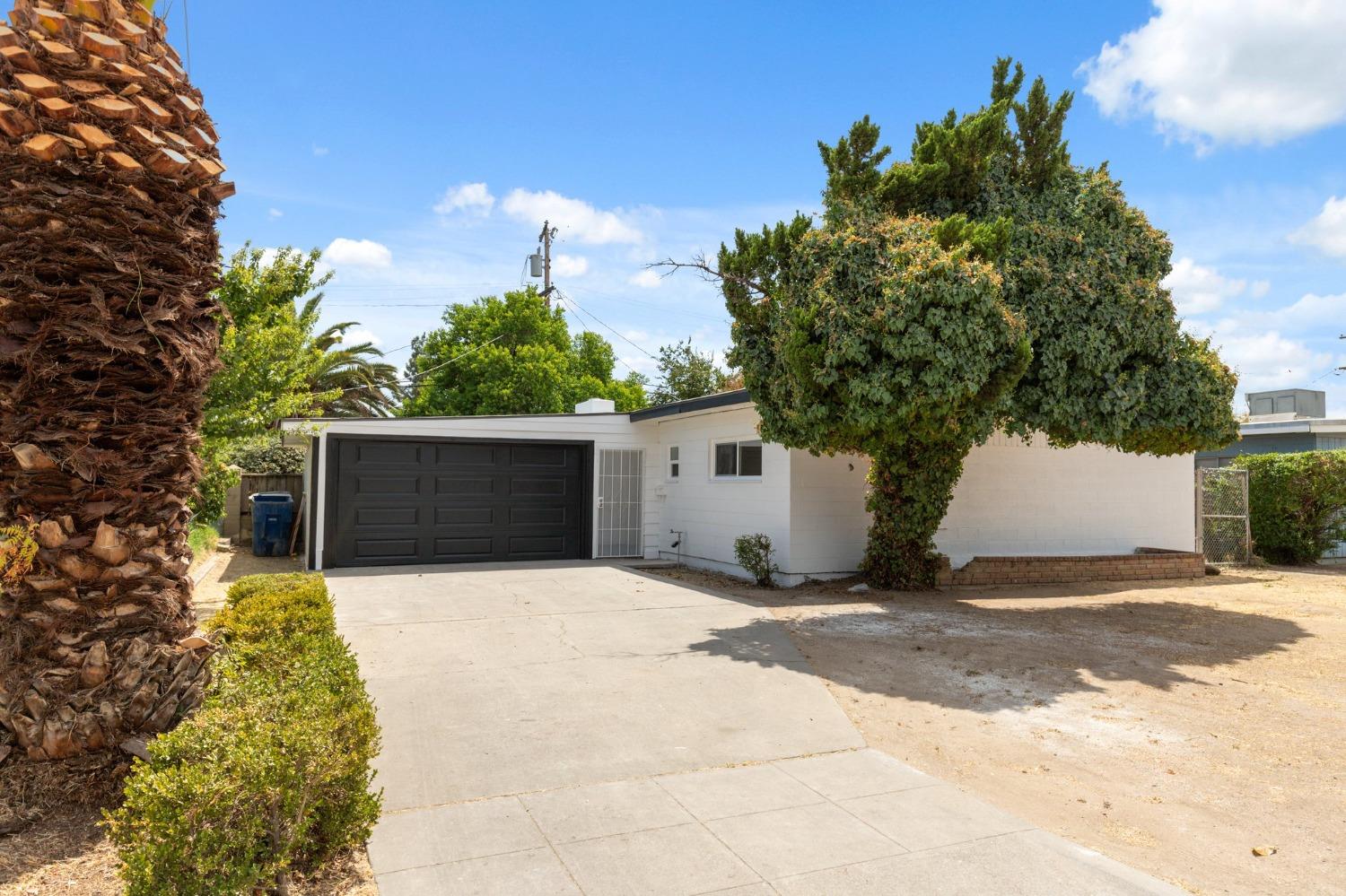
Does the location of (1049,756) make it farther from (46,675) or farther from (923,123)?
(923,123)

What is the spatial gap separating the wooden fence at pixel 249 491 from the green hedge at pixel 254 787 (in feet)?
44.8

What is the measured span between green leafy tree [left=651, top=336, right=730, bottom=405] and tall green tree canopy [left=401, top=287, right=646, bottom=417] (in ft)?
8.25

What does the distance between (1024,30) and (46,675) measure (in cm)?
1139

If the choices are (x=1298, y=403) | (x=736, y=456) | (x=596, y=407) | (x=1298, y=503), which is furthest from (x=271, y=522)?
(x=1298, y=403)

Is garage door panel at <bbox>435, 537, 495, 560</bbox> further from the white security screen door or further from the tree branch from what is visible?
the tree branch

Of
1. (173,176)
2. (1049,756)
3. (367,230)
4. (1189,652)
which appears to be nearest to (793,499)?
(1189,652)

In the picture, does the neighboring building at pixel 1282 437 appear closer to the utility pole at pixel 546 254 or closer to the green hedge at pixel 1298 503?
the green hedge at pixel 1298 503

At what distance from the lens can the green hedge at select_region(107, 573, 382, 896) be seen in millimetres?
2428

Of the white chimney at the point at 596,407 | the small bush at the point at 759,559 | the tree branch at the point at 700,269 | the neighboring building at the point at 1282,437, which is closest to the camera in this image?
the tree branch at the point at 700,269

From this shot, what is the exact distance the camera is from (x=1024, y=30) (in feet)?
32.4

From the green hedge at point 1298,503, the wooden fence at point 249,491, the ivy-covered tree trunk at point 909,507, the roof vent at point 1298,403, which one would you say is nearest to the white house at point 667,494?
the ivy-covered tree trunk at point 909,507

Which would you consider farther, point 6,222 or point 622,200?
point 622,200

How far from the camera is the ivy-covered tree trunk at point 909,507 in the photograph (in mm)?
9992

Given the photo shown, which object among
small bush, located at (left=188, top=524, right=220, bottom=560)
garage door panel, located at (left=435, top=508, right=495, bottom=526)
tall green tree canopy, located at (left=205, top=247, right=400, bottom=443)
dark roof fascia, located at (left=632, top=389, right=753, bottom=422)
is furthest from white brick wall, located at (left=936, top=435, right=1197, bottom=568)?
small bush, located at (left=188, top=524, right=220, bottom=560)
